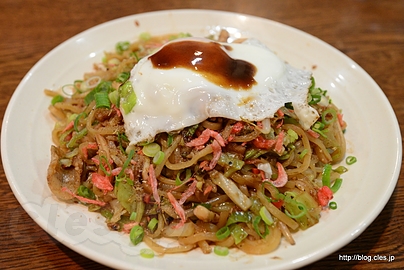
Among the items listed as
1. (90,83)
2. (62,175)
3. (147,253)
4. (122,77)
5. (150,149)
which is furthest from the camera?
(90,83)

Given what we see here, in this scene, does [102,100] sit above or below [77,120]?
above

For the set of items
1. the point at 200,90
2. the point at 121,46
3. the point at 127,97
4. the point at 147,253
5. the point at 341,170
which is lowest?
the point at 341,170

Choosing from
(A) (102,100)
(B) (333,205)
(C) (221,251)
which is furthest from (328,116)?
(A) (102,100)

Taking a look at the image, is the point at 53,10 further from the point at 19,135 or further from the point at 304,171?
the point at 304,171

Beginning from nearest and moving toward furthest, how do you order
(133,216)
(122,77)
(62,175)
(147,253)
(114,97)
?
(147,253), (133,216), (62,175), (114,97), (122,77)

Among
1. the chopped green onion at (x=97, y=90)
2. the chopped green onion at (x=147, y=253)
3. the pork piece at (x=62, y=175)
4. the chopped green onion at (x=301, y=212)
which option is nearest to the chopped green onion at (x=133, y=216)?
the chopped green onion at (x=147, y=253)

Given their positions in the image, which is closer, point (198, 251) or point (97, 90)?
point (198, 251)

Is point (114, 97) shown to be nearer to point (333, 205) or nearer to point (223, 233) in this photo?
point (223, 233)

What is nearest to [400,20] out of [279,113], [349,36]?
[349,36]
